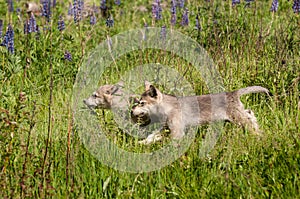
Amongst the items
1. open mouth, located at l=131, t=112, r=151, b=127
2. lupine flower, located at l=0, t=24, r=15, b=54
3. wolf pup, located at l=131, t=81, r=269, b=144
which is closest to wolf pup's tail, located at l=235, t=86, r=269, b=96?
wolf pup, located at l=131, t=81, r=269, b=144

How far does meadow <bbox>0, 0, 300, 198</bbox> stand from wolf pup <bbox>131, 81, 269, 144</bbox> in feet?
0.50

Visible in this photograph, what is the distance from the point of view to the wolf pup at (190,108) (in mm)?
5164

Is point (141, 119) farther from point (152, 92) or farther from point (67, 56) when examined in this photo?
point (67, 56)

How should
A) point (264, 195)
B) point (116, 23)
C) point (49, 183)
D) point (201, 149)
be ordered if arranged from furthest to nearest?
point (116, 23)
point (201, 149)
point (49, 183)
point (264, 195)

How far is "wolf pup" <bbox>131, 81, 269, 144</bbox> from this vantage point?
16.9 ft

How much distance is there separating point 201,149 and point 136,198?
78 cm

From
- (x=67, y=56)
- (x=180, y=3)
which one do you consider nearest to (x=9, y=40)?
(x=67, y=56)

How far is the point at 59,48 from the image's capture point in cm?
671

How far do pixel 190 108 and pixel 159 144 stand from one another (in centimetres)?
75

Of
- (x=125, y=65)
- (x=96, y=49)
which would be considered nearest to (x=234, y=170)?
(x=125, y=65)

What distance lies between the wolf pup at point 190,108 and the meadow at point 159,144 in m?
0.15

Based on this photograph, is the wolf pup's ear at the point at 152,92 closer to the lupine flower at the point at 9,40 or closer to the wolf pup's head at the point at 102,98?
the wolf pup's head at the point at 102,98

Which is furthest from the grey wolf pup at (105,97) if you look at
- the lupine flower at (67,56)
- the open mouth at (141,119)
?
the lupine flower at (67,56)

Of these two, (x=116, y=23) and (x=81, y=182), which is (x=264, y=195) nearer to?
(x=81, y=182)
